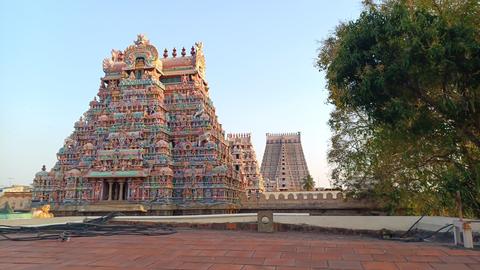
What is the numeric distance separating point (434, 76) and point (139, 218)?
10882 mm

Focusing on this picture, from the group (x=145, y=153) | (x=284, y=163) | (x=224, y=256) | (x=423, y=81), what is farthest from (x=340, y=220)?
(x=284, y=163)

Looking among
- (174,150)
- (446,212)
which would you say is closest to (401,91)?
(446,212)

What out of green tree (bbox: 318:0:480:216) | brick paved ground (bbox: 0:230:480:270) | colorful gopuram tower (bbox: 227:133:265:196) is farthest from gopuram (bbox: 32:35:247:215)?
brick paved ground (bbox: 0:230:480:270)

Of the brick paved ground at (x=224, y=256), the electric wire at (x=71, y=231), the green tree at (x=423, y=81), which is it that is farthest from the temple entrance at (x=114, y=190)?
the brick paved ground at (x=224, y=256)

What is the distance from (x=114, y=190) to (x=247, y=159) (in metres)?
25.1

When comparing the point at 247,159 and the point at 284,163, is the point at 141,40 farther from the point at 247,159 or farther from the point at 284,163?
the point at 284,163

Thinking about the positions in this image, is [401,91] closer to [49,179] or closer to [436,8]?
[436,8]

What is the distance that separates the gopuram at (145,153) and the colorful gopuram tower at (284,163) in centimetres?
3640

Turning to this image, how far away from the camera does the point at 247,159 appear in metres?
54.9

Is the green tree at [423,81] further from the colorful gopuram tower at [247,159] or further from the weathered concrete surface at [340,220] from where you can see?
the colorful gopuram tower at [247,159]

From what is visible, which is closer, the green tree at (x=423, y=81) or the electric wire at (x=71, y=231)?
the electric wire at (x=71, y=231)

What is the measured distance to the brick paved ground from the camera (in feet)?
17.3

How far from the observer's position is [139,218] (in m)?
12.9

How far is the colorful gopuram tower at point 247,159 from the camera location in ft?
169
